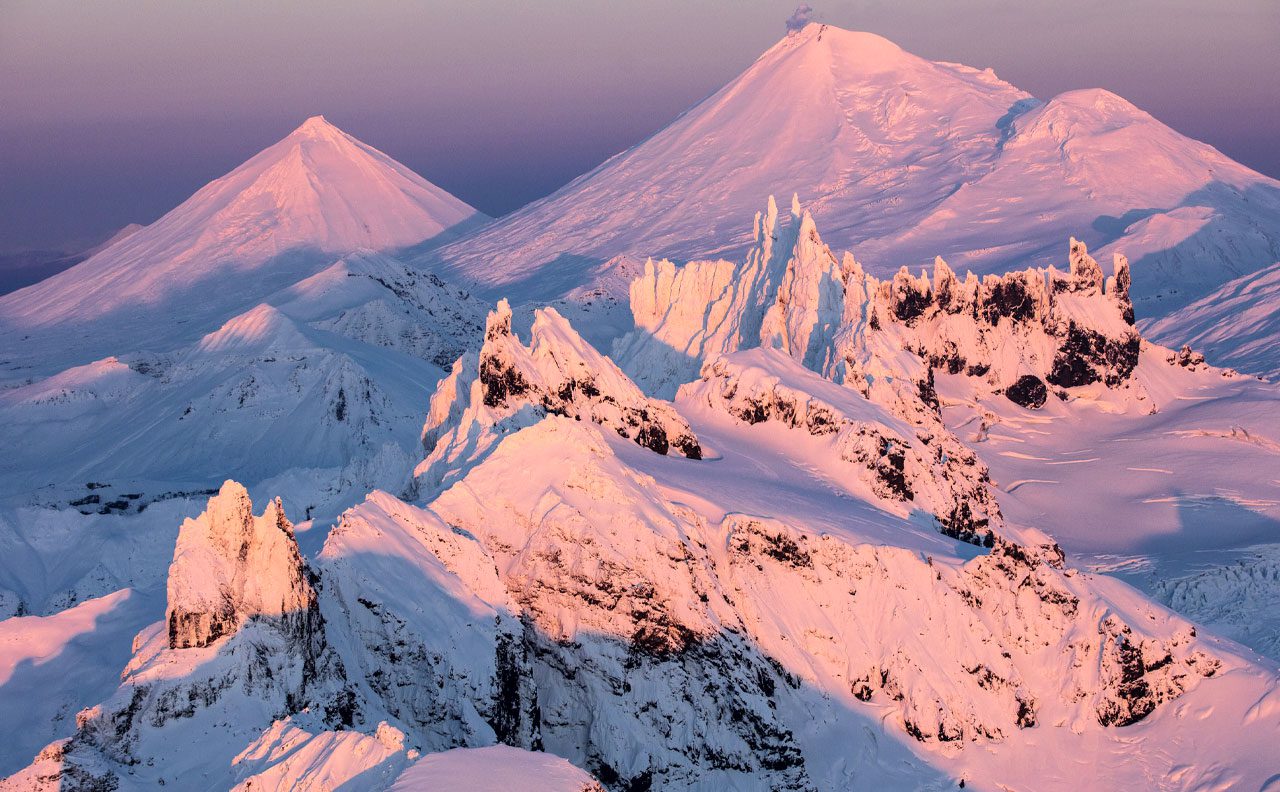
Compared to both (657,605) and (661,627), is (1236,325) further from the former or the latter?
(661,627)

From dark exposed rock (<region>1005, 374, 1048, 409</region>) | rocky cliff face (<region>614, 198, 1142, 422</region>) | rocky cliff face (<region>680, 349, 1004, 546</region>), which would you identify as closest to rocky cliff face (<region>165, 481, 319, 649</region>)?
rocky cliff face (<region>680, 349, 1004, 546</region>)

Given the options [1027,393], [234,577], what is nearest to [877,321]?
[1027,393]

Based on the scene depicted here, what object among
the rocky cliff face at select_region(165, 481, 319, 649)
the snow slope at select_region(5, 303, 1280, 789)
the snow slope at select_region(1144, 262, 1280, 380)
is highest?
the rocky cliff face at select_region(165, 481, 319, 649)

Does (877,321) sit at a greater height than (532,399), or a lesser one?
lesser

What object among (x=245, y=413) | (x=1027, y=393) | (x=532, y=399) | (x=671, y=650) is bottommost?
(x=245, y=413)

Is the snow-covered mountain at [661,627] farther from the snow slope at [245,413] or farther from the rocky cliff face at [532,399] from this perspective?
the snow slope at [245,413]

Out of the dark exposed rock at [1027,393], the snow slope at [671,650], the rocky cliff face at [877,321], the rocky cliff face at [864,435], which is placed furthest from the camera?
the dark exposed rock at [1027,393]

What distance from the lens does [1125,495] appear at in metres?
91.3

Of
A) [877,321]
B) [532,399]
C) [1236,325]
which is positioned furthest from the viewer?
[1236,325]

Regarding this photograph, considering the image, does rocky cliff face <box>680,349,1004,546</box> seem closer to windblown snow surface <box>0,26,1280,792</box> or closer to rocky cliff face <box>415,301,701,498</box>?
windblown snow surface <box>0,26,1280,792</box>

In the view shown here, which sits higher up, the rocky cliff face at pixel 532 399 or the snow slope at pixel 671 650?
the rocky cliff face at pixel 532 399

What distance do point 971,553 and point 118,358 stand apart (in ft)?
327

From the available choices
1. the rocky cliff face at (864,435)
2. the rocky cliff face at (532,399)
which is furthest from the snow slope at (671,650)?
the rocky cliff face at (864,435)

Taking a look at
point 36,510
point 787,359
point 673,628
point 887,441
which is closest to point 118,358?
point 36,510
